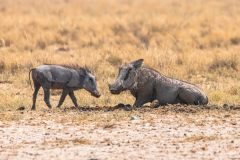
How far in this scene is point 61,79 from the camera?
1459 cm

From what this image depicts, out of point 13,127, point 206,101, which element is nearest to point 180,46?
point 206,101

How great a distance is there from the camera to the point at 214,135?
11297mm

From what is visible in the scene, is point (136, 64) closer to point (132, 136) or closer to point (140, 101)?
point (140, 101)

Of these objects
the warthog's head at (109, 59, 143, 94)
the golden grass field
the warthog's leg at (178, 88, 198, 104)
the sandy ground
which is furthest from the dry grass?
the sandy ground

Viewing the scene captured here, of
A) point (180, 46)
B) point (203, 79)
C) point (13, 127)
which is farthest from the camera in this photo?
point (180, 46)

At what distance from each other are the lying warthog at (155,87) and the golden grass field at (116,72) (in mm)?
564

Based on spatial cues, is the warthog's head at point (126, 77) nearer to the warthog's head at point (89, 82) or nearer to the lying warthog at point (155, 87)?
the lying warthog at point (155, 87)

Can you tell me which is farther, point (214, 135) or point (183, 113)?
point (183, 113)

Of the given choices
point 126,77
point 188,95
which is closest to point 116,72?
point 126,77

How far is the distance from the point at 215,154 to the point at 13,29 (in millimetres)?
19824

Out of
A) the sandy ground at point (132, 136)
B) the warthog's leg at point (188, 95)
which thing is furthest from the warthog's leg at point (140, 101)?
the sandy ground at point (132, 136)

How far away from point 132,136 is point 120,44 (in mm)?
15400

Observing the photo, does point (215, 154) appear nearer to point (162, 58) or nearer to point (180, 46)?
point (162, 58)

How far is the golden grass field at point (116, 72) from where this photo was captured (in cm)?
1071
